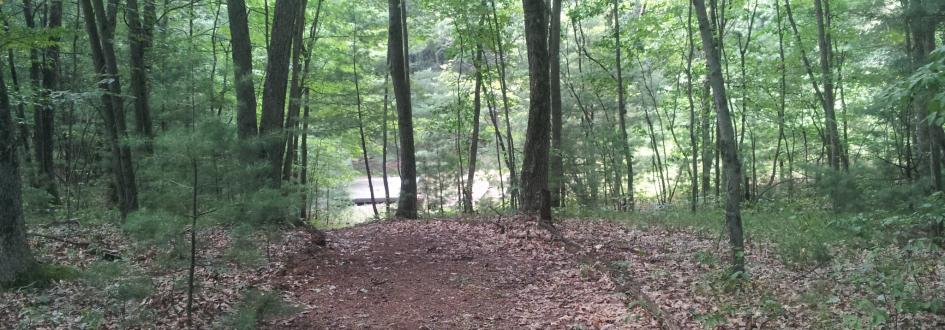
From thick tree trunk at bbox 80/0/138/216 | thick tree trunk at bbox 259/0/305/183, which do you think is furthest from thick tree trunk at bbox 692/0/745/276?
thick tree trunk at bbox 80/0/138/216

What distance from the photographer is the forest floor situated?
552cm

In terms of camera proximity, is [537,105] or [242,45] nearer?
[242,45]

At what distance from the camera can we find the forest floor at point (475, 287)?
5.52 metres

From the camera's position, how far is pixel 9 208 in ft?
20.2

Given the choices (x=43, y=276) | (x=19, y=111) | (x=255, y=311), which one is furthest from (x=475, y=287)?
(x=19, y=111)

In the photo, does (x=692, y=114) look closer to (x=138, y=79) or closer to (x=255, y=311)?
(x=138, y=79)

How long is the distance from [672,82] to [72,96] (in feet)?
60.3

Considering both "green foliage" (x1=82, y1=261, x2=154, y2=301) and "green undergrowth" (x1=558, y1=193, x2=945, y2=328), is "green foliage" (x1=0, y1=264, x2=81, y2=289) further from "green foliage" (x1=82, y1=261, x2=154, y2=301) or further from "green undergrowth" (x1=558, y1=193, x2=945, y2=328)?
"green undergrowth" (x1=558, y1=193, x2=945, y2=328)

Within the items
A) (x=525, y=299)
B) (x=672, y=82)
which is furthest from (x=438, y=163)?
(x=525, y=299)

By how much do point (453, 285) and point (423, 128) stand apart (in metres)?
14.8

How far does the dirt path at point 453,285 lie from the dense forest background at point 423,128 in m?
0.93

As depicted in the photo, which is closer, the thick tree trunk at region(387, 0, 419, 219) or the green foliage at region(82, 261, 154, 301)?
the green foliage at region(82, 261, 154, 301)

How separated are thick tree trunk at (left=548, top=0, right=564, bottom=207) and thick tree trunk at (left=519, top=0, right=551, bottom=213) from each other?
7.89ft

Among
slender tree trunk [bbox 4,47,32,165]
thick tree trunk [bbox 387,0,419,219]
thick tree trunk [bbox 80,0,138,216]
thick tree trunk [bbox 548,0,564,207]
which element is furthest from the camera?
thick tree trunk [bbox 387,0,419,219]
